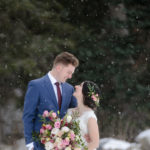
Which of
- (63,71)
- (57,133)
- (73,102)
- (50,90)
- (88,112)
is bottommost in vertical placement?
(57,133)

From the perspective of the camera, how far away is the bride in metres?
3.46

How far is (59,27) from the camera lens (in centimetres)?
757

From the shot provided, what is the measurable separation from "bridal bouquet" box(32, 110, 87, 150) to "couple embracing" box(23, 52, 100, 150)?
0.17m

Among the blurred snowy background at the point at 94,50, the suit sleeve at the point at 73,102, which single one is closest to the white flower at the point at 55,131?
the suit sleeve at the point at 73,102

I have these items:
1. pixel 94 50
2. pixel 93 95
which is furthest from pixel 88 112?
pixel 94 50

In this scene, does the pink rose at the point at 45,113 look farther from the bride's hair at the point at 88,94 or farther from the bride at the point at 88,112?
the bride's hair at the point at 88,94

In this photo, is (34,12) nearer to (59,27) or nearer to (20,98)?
(59,27)

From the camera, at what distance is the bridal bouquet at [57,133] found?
311 cm

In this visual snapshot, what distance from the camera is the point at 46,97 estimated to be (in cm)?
336

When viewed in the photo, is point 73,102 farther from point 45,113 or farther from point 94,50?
point 94,50

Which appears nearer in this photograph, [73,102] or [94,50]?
[73,102]

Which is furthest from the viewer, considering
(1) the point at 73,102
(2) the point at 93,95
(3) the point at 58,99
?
(1) the point at 73,102

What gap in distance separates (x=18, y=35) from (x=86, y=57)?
6.68 ft

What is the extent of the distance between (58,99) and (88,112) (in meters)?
0.43
